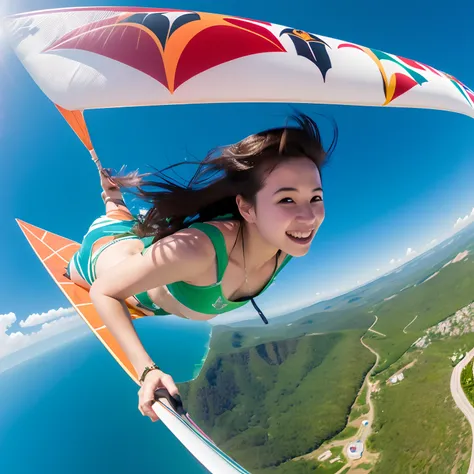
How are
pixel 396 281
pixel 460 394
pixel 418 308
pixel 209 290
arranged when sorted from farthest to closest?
pixel 396 281 → pixel 418 308 → pixel 460 394 → pixel 209 290

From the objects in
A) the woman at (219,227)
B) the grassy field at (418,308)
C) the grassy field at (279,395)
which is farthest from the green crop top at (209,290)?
the grassy field at (418,308)

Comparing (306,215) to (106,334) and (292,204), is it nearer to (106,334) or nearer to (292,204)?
(292,204)

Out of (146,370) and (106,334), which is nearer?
(146,370)

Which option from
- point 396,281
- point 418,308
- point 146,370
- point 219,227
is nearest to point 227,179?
point 219,227

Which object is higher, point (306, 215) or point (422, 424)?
point (306, 215)

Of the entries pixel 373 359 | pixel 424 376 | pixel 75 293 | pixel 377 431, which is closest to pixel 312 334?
pixel 373 359

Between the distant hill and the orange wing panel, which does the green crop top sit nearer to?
the orange wing panel

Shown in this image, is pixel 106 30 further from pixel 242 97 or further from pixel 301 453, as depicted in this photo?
pixel 301 453
